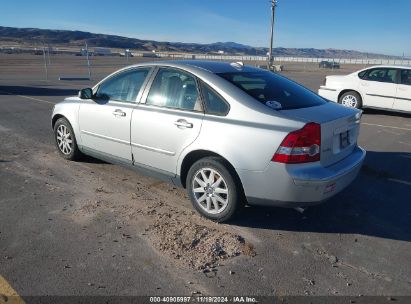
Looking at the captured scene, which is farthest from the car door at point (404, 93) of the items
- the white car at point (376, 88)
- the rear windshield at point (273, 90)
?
the rear windshield at point (273, 90)

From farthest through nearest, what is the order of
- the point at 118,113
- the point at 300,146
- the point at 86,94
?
the point at 86,94
the point at 118,113
the point at 300,146

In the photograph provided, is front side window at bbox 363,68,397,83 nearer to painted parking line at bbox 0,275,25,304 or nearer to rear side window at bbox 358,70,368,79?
rear side window at bbox 358,70,368,79

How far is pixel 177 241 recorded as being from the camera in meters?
3.70

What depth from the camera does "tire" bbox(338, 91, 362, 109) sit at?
11875 mm

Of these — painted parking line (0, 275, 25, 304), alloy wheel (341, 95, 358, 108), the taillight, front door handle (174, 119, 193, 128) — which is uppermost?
front door handle (174, 119, 193, 128)

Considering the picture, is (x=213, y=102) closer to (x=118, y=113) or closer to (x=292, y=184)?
(x=292, y=184)

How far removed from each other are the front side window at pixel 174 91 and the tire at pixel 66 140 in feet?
5.96

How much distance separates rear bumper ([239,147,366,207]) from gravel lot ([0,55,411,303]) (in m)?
0.40

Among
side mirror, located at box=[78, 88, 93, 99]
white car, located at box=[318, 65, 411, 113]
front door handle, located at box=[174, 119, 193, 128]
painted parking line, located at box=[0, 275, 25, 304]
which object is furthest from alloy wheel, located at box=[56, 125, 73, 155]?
white car, located at box=[318, 65, 411, 113]

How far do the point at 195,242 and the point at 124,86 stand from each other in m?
2.43

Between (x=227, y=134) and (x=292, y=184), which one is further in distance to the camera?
(x=227, y=134)

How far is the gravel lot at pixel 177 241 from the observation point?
3086 mm

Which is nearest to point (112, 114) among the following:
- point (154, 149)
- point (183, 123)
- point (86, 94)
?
point (86, 94)

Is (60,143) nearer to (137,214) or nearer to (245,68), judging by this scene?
(137,214)
